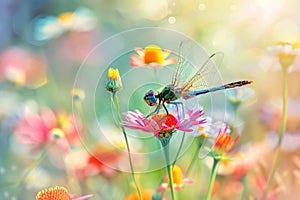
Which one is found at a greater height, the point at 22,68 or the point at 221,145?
the point at 22,68

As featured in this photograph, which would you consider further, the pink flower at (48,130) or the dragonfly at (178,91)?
the pink flower at (48,130)

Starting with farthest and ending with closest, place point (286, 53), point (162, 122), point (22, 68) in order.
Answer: point (22, 68)
point (286, 53)
point (162, 122)

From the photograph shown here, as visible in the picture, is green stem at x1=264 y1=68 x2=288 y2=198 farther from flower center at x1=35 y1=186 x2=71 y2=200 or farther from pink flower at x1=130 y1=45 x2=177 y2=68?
flower center at x1=35 y1=186 x2=71 y2=200

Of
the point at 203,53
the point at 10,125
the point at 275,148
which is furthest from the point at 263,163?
the point at 10,125

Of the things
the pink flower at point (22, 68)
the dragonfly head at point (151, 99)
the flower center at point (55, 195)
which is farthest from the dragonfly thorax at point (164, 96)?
the pink flower at point (22, 68)

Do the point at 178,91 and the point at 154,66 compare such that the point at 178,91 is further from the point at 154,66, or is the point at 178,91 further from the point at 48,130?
the point at 48,130

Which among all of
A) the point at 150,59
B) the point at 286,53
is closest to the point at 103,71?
the point at 150,59

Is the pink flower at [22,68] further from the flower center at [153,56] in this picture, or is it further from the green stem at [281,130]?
the green stem at [281,130]

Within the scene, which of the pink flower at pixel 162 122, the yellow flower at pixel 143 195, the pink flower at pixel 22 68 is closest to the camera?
the pink flower at pixel 162 122
